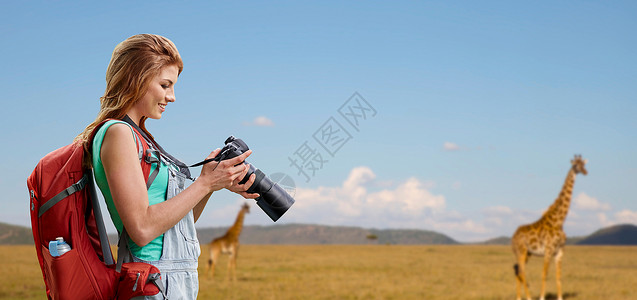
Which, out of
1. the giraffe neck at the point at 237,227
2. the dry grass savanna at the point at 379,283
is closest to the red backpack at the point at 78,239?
the dry grass savanna at the point at 379,283

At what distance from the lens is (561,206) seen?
1320 centimetres

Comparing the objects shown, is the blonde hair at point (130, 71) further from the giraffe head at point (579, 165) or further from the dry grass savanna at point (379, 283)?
the giraffe head at point (579, 165)

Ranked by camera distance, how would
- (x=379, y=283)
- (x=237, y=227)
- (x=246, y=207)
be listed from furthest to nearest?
1. (x=246, y=207)
2. (x=237, y=227)
3. (x=379, y=283)

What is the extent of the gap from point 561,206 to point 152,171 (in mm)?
13212

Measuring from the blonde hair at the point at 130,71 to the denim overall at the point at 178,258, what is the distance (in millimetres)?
266

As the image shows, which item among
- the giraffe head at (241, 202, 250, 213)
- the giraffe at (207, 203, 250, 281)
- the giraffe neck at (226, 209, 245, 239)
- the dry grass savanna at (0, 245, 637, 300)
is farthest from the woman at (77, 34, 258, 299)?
the giraffe head at (241, 202, 250, 213)

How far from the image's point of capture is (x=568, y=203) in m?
13.3

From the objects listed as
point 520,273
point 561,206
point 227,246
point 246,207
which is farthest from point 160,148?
point 246,207

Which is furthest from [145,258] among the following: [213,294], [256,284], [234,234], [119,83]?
[234,234]

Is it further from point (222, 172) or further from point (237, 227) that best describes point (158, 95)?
point (237, 227)

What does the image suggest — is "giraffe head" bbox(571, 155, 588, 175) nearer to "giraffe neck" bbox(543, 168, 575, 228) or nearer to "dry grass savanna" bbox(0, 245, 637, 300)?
"giraffe neck" bbox(543, 168, 575, 228)

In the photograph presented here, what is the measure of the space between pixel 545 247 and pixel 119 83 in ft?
39.3

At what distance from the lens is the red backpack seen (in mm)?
1636

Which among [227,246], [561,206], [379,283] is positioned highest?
[561,206]
